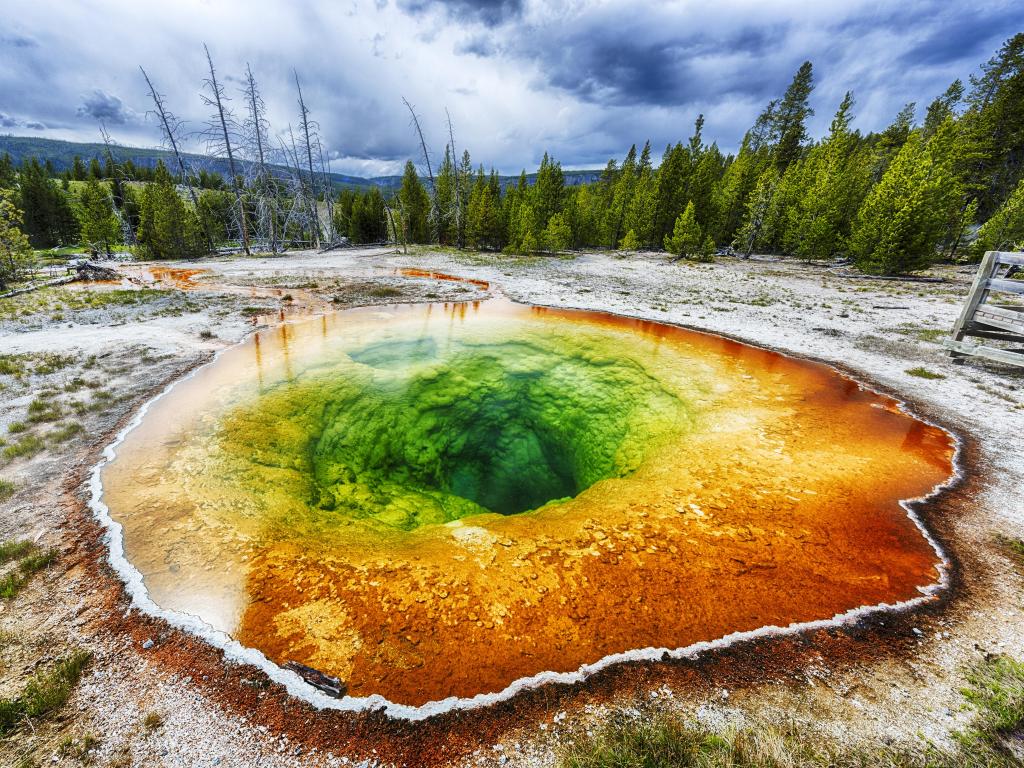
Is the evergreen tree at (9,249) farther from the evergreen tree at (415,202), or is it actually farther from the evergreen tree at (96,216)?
the evergreen tree at (415,202)

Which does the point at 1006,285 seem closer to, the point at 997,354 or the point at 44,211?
the point at 997,354

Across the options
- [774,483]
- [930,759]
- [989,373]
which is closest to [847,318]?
[989,373]

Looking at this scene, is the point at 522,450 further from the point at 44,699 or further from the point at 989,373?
the point at 989,373

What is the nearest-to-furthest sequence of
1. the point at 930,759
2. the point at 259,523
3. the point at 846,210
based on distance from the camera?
the point at 930,759
the point at 259,523
the point at 846,210

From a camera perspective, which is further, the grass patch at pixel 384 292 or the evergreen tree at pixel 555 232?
the evergreen tree at pixel 555 232

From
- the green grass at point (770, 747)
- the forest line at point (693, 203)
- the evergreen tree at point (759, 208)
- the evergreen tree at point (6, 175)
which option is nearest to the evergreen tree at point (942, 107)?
the forest line at point (693, 203)

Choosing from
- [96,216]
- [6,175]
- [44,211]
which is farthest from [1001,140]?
[6,175]
